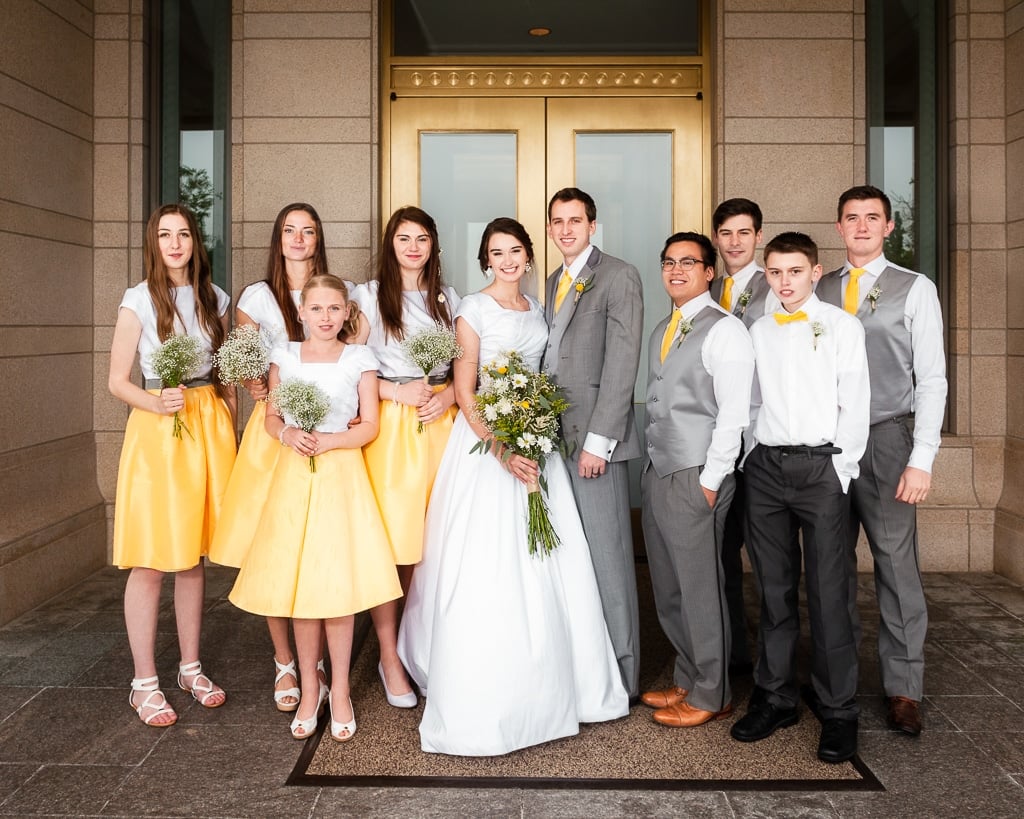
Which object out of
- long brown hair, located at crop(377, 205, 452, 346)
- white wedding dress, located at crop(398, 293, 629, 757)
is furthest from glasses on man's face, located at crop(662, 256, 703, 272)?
long brown hair, located at crop(377, 205, 452, 346)

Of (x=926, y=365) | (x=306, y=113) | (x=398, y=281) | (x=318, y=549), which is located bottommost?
(x=318, y=549)

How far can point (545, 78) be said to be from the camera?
6.43 metres

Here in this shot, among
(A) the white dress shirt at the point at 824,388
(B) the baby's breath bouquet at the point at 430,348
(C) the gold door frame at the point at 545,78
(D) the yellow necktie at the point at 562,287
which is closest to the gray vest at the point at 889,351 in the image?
(A) the white dress shirt at the point at 824,388

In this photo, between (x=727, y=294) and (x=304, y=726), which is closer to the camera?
(x=304, y=726)

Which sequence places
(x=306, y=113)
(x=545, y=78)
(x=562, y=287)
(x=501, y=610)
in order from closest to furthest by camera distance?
(x=501, y=610), (x=562, y=287), (x=306, y=113), (x=545, y=78)

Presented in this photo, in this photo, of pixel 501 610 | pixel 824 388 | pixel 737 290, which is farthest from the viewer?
pixel 737 290

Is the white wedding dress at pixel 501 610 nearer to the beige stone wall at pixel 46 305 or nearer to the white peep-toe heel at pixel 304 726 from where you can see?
the white peep-toe heel at pixel 304 726

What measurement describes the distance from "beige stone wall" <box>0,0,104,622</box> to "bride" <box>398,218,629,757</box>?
2872 millimetres

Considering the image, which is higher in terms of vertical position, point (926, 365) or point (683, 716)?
point (926, 365)

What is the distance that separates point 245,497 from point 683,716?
206cm

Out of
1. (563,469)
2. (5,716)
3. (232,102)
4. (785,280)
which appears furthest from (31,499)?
(785,280)

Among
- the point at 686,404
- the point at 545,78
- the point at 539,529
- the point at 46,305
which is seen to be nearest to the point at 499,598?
the point at 539,529

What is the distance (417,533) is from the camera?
12.5ft

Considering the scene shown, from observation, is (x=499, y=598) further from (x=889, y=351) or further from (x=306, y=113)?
(x=306, y=113)
